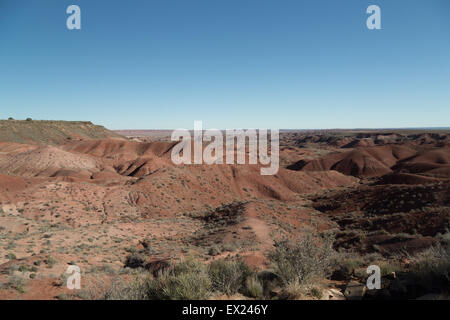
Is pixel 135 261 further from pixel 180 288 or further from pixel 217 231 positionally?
pixel 180 288

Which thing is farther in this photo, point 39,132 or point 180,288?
point 39,132

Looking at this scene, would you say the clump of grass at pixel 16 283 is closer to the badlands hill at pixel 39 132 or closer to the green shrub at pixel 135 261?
the green shrub at pixel 135 261

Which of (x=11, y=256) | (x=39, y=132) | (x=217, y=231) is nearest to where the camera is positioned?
(x=11, y=256)

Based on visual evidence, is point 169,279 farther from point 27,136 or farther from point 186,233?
point 27,136

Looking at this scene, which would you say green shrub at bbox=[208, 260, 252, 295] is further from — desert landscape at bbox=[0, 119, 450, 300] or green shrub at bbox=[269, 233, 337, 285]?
green shrub at bbox=[269, 233, 337, 285]

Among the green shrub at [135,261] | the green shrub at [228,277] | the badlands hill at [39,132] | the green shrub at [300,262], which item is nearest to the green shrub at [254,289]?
the green shrub at [228,277]

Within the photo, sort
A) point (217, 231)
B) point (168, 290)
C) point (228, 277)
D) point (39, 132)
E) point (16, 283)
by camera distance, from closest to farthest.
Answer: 1. point (168, 290)
2. point (228, 277)
3. point (16, 283)
4. point (217, 231)
5. point (39, 132)

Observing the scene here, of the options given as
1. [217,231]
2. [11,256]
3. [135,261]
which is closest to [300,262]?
[135,261]
